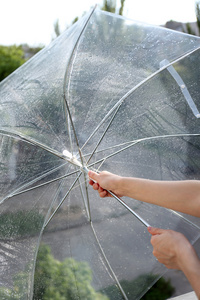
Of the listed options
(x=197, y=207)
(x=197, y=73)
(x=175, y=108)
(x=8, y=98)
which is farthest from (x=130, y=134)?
(x=197, y=207)

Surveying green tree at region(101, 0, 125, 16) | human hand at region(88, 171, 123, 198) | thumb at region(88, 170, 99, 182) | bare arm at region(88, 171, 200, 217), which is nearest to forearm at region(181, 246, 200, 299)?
bare arm at region(88, 171, 200, 217)

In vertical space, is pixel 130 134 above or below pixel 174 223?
above

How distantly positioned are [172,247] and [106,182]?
0.57m

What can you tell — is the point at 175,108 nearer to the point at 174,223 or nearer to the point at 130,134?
the point at 130,134

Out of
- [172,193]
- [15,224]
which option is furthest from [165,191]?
[15,224]

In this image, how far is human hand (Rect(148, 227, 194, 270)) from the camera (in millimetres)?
1576

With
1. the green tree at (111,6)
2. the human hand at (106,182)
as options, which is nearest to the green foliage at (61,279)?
the human hand at (106,182)

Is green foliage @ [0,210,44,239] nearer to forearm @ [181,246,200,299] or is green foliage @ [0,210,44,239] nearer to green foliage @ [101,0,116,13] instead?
forearm @ [181,246,200,299]

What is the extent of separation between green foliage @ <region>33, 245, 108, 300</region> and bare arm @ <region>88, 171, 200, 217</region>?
0.74 m

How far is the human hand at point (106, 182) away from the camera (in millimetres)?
2016

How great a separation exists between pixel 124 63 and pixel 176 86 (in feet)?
1.32

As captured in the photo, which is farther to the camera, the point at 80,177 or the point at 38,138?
the point at 80,177

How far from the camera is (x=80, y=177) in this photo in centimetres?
247

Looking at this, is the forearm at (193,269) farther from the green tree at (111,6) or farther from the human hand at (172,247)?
the green tree at (111,6)
